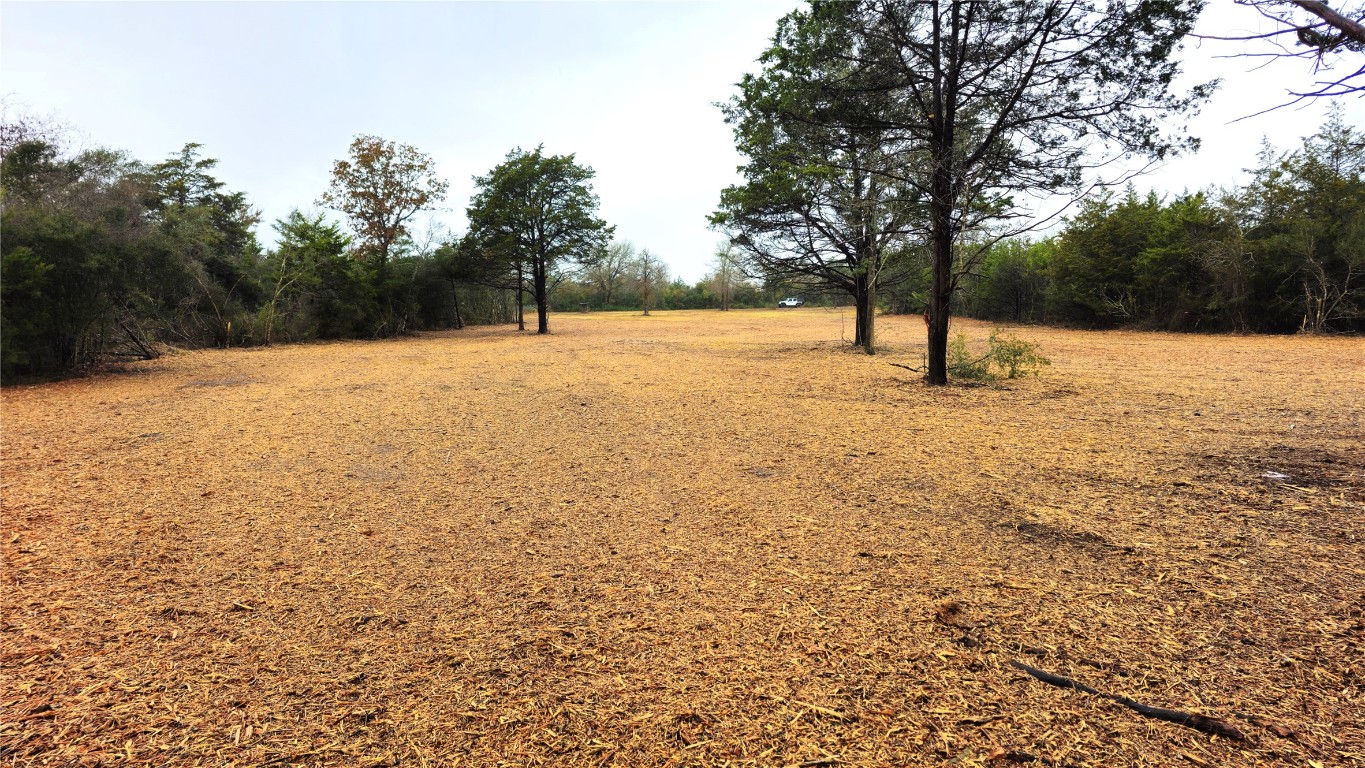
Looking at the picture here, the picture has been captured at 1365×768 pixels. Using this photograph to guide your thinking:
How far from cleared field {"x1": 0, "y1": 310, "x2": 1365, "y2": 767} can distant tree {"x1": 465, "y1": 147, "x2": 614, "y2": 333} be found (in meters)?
17.5

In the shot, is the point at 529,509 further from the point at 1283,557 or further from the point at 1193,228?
the point at 1193,228

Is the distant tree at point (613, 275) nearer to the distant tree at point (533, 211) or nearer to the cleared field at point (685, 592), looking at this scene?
the distant tree at point (533, 211)

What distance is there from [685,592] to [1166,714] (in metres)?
1.75

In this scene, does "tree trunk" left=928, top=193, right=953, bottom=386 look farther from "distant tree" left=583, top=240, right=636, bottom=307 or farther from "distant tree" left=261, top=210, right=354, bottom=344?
"distant tree" left=583, top=240, right=636, bottom=307

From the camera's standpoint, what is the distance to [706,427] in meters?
6.29

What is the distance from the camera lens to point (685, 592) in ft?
8.88

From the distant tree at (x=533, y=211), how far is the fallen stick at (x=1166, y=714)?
22.4 meters

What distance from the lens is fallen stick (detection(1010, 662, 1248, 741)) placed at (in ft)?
5.69

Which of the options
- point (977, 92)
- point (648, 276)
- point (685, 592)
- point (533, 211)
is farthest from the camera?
point (648, 276)

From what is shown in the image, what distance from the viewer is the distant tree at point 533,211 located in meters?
22.3

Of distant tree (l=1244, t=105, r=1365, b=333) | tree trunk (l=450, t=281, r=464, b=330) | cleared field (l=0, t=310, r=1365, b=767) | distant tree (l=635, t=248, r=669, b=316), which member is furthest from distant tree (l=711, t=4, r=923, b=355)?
distant tree (l=635, t=248, r=669, b=316)

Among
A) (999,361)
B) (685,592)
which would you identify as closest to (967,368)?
(999,361)

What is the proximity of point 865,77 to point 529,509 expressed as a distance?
25.5 ft

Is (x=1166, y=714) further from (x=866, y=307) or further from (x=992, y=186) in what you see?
(x=866, y=307)
